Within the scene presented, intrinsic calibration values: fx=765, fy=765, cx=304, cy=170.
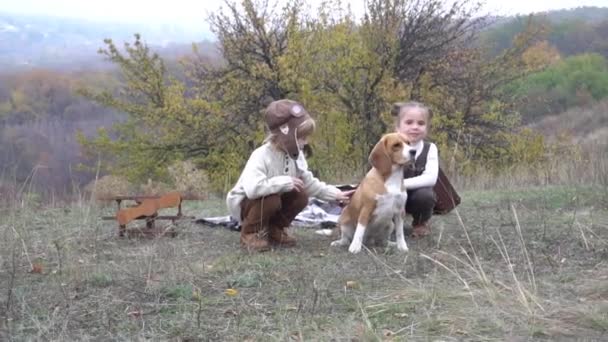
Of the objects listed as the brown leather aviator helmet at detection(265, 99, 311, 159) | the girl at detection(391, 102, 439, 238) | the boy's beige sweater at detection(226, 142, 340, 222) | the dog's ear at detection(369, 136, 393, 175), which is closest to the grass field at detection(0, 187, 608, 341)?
the girl at detection(391, 102, 439, 238)

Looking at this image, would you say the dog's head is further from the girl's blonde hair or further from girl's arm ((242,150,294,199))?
girl's arm ((242,150,294,199))

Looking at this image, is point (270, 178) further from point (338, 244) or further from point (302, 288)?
point (302, 288)

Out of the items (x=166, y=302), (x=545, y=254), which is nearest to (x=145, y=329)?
(x=166, y=302)

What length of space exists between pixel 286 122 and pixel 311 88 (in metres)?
16.9

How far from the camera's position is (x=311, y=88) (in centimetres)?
2194

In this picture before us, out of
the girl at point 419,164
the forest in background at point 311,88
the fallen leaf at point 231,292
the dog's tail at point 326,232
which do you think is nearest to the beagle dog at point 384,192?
the girl at point 419,164

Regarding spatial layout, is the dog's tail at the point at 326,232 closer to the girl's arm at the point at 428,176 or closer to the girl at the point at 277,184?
the girl at the point at 277,184

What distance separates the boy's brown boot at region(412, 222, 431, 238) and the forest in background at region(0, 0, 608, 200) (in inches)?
554

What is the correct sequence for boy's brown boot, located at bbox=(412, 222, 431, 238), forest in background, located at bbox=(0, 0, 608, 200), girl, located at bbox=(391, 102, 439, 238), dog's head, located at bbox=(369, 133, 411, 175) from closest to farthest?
dog's head, located at bbox=(369, 133, 411, 175) → girl, located at bbox=(391, 102, 439, 238) → boy's brown boot, located at bbox=(412, 222, 431, 238) → forest in background, located at bbox=(0, 0, 608, 200)

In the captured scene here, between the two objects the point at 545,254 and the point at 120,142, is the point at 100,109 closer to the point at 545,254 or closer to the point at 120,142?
the point at 120,142

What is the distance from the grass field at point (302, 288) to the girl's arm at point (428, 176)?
41 centimetres

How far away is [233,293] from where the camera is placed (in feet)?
13.1

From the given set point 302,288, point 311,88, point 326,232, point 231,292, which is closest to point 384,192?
point 326,232

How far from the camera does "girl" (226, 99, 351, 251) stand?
5.12 metres
